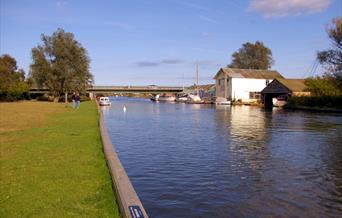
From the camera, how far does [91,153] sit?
12.9 meters

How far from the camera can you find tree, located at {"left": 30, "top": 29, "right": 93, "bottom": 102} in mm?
70000

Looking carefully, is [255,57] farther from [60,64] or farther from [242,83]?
[60,64]

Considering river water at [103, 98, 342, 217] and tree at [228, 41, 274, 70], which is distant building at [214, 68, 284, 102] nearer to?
Answer: tree at [228, 41, 274, 70]

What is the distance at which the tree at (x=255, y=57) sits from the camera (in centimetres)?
11975

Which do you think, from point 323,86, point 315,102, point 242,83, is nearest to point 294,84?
point 323,86

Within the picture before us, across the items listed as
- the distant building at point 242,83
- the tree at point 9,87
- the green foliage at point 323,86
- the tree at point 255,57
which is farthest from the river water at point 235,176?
the tree at point 255,57

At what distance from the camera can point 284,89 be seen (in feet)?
227

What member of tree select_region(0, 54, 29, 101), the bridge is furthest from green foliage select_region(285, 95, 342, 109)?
the bridge

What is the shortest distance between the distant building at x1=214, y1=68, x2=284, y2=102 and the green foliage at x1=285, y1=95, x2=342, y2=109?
21.9 metres

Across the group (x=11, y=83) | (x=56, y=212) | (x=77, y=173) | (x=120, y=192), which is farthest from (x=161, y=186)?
(x=11, y=83)

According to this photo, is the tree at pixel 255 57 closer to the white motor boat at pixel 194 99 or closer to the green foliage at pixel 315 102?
the white motor boat at pixel 194 99

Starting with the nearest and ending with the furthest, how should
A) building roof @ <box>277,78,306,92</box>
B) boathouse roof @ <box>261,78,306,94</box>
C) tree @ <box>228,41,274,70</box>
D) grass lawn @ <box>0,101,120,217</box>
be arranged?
grass lawn @ <box>0,101,120,217</box> → building roof @ <box>277,78,306,92</box> → boathouse roof @ <box>261,78,306,94</box> → tree @ <box>228,41,274,70</box>

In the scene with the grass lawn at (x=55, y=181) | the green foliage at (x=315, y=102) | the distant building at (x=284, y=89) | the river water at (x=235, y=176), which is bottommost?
the river water at (x=235, y=176)

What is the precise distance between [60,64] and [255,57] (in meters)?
69.8
